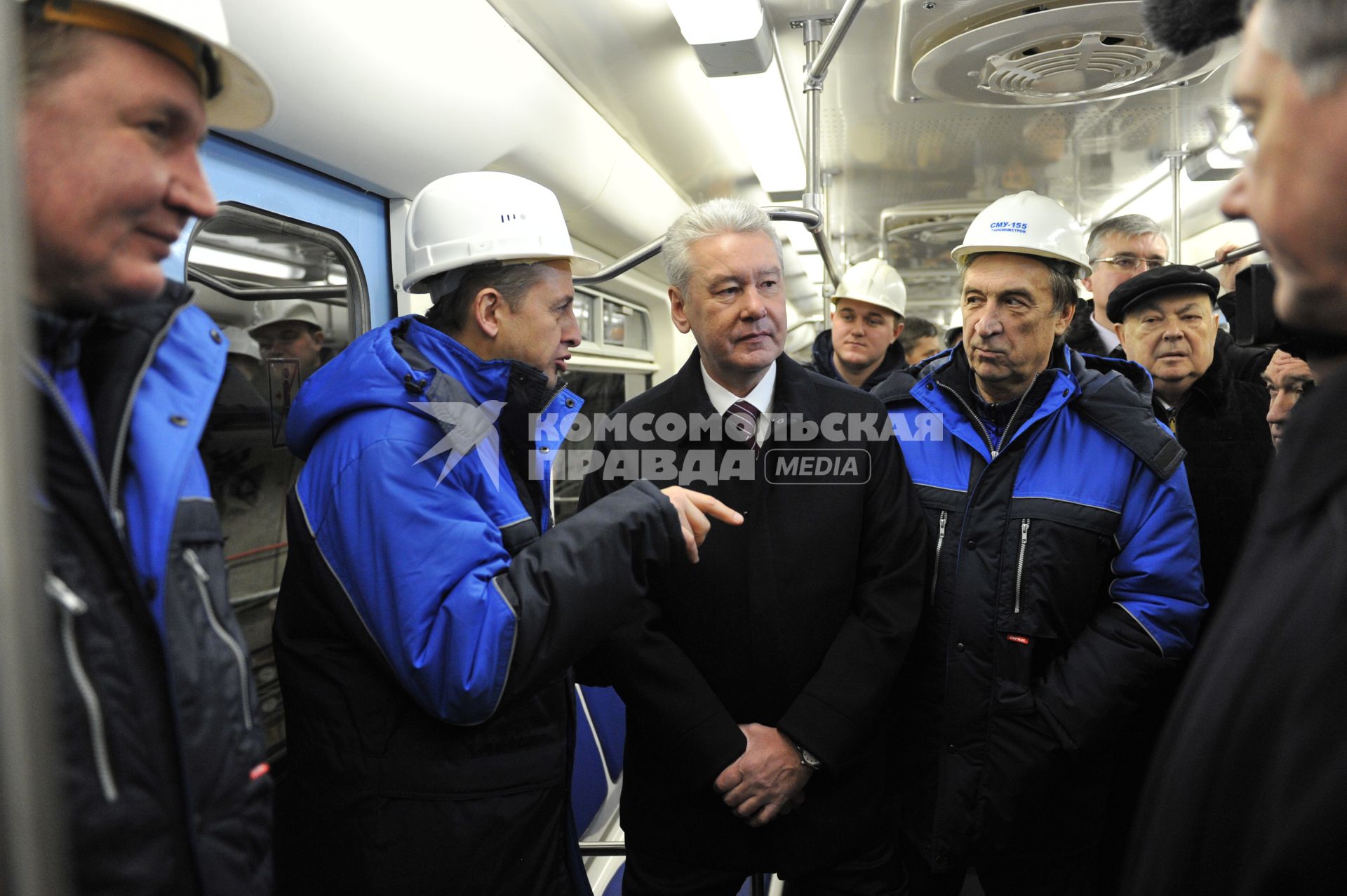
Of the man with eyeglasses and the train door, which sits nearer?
the train door

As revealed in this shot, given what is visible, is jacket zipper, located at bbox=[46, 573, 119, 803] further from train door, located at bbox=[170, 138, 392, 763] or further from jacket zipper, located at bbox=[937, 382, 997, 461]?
jacket zipper, located at bbox=[937, 382, 997, 461]

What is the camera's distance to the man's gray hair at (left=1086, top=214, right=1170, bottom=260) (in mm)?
2756

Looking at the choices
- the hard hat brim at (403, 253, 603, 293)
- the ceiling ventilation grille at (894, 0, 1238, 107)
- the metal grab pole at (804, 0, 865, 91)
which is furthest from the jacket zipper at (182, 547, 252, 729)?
the ceiling ventilation grille at (894, 0, 1238, 107)

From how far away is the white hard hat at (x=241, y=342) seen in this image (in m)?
1.77

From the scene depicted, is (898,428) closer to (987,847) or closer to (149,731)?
(987,847)

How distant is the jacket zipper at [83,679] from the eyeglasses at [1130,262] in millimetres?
2937

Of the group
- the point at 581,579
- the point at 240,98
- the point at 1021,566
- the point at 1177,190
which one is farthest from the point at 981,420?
the point at 1177,190

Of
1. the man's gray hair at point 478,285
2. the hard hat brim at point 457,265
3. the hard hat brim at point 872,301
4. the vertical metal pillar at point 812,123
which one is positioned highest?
the vertical metal pillar at point 812,123

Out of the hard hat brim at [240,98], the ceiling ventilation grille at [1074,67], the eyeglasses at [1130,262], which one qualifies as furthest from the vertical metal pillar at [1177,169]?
the hard hat brim at [240,98]

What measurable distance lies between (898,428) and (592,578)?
2.89 ft

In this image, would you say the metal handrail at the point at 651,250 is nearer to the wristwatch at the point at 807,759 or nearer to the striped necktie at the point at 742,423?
the striped necktie at the point at 742,423

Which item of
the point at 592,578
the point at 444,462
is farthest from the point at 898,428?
the point at 444,462

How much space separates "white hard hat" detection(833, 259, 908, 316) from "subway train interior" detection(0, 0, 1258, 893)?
41 centimetres

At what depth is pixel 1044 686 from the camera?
1.60m
